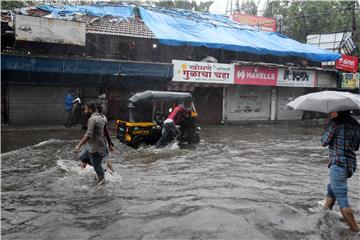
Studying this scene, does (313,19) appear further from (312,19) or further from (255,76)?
(255,76)

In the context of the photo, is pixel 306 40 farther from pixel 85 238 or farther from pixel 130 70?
pixel 85 238

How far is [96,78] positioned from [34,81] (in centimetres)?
278

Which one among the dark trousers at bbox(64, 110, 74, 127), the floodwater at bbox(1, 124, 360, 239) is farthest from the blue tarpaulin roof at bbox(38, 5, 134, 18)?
the floodwater at bbox(1, 124, 360, 239)

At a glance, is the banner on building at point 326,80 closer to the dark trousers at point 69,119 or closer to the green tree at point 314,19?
the green tree at point 314,19

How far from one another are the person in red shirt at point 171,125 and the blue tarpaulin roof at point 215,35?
296 inches

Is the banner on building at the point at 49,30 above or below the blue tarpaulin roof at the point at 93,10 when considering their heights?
below

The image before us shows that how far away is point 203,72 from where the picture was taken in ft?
66.1

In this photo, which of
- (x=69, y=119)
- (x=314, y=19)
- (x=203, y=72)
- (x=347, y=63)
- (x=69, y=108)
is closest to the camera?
(x=69, y=108)

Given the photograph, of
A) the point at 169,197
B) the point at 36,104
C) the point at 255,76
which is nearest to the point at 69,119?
the point at 36,104

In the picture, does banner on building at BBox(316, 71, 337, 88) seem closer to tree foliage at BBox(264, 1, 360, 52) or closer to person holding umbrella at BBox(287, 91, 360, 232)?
tree foliage at BBox(264, 1, 360, 52)

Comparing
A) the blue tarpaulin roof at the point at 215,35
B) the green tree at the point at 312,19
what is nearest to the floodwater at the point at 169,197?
the blue tarpaulin roof at the point at 215,35

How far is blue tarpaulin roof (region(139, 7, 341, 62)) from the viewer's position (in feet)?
66.9

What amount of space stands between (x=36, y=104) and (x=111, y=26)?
17.3ft

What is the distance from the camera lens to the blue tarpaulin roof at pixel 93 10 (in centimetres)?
1944
